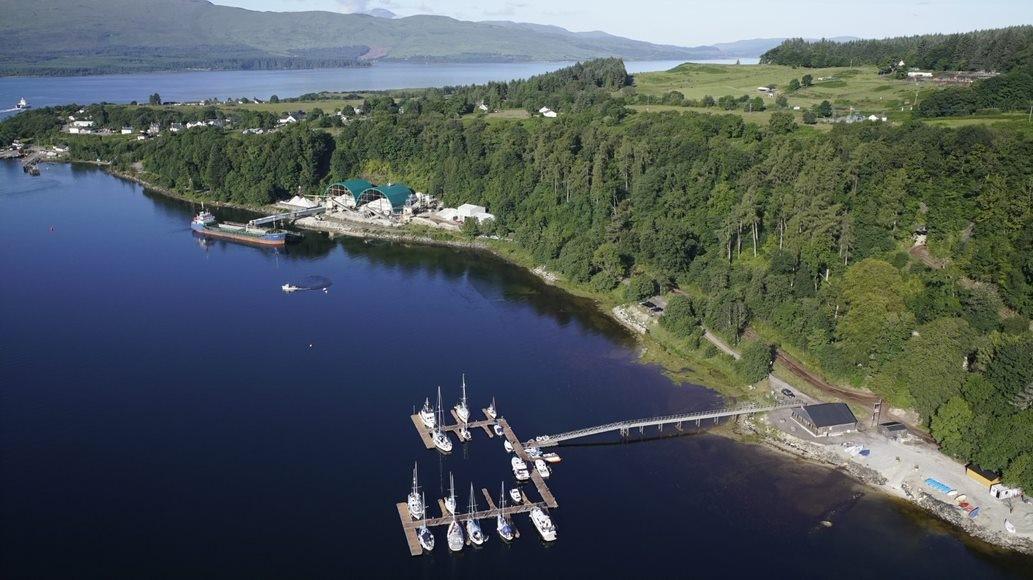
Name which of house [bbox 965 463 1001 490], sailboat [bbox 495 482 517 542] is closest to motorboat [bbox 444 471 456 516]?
sailboat [bbox 495 482 517 542]

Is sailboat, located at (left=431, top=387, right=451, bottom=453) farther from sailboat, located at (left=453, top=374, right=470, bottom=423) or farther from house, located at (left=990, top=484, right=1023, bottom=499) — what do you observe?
house, located at (left=990, top=484, right=1023, bottom=499)

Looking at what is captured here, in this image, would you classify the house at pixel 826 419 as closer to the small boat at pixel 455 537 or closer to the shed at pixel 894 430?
the shed at pixel 894 430

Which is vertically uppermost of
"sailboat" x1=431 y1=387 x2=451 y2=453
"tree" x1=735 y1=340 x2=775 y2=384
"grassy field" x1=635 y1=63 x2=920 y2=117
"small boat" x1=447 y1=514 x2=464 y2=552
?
"grassy field" x1=635 y1=63 x2=920 y2=117

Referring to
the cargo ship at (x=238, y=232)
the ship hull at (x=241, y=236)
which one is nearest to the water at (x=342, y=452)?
the ship hull at (x=241, y=236)

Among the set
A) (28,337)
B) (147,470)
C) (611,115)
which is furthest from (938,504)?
(611,115)

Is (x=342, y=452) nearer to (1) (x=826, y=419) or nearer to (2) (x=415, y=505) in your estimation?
(2) (x=415, y=505)
